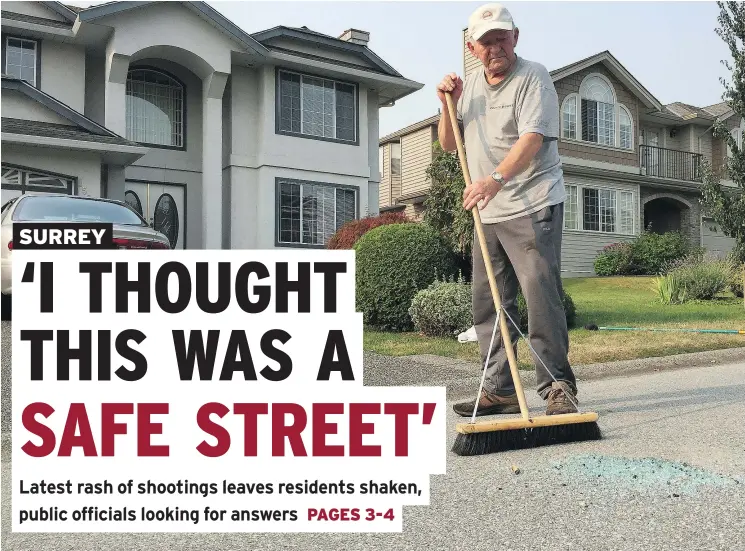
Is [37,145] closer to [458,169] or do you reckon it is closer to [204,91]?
[204,91]

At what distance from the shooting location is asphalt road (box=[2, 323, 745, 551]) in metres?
2.44

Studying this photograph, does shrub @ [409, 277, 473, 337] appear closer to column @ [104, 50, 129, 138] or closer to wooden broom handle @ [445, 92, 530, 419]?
wooden broom handle @ [445, 92, 530, 419]

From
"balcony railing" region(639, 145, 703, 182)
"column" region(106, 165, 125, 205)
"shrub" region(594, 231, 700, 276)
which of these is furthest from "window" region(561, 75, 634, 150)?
"column" region(106, 165, 125, 205)

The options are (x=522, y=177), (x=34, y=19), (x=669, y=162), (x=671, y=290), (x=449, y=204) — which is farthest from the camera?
(x=669, y=162)

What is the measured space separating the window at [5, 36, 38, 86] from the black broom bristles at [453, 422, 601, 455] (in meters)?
15.8

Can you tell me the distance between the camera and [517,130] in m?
4.07

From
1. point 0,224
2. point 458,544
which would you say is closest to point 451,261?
point 0,224

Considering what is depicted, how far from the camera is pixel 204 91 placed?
17.8 metres

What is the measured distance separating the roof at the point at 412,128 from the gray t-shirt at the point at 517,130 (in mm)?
22870

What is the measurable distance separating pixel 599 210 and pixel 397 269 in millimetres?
17373

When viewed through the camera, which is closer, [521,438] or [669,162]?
[521,438]

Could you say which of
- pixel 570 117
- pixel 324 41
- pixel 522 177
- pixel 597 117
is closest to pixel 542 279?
pixel 522 177

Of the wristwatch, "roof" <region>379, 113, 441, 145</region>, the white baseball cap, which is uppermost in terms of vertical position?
"roof" <region>379, 113, 441, 145</region>

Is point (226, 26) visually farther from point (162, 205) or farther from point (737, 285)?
point (737, 285)
